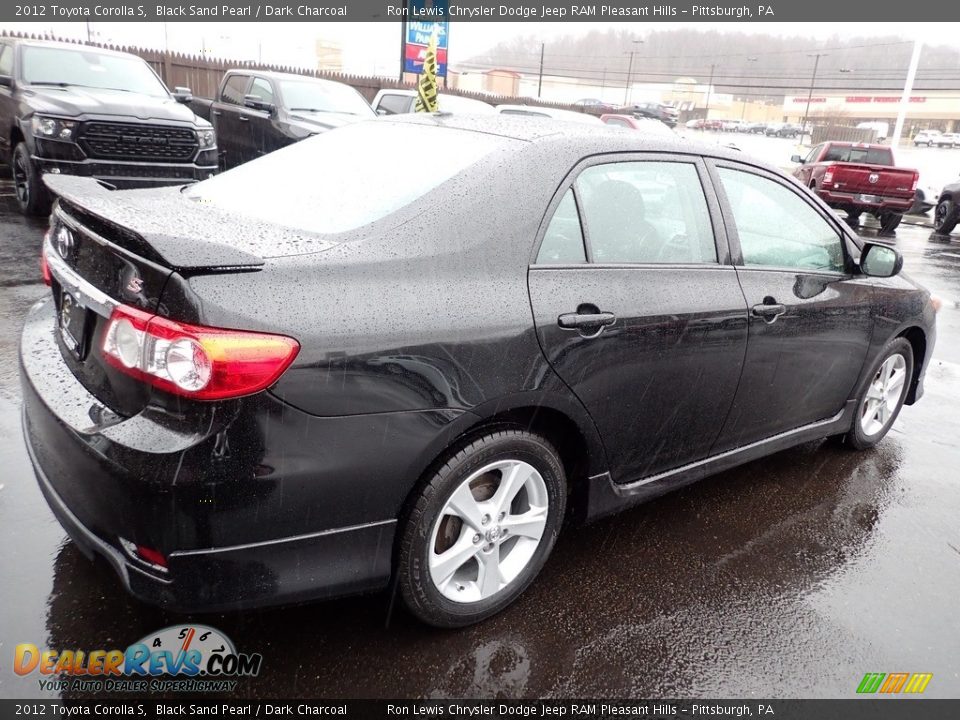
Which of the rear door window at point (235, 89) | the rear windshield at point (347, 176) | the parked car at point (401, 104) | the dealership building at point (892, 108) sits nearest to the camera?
the rear windshield at point (347, 176)

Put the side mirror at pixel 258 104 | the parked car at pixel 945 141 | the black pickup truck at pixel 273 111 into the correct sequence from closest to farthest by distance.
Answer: the black pickup truck at pixel 273 111, the side mirror at pixel 258 104, the parked car at pixel 945 141

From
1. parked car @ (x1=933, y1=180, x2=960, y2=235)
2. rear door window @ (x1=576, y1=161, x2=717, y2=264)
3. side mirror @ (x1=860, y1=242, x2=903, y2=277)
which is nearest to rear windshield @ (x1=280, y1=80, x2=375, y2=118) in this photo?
side mirror @ (x1=860, y1=242, x2=903, y2=277)

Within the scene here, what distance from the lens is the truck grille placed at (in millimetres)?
7352

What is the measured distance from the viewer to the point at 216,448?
5.95 ft

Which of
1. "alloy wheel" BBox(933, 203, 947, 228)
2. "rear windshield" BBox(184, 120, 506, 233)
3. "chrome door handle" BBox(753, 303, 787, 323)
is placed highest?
"rear windshield" BBox(184, 120, 506, 233)

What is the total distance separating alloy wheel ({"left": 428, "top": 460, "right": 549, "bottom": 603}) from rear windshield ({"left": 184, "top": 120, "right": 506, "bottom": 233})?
923mm

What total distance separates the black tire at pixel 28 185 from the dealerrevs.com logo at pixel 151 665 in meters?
6.78

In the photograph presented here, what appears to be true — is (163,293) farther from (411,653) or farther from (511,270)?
(411,653)

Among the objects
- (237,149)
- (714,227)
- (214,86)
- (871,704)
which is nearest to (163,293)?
(714,227)

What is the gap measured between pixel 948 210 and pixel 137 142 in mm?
14883

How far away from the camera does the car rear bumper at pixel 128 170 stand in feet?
24.0

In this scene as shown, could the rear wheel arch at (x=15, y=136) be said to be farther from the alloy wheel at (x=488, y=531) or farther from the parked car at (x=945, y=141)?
the parked car at (x=945, y=141)

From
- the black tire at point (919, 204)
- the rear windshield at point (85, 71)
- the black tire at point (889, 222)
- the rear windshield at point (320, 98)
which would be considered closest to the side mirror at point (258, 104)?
the rear windshield at point (320, 98)

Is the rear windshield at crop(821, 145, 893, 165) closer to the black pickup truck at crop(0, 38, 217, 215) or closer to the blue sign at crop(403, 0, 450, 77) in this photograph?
the blue sign at crop(403, 0, 450, 77)
